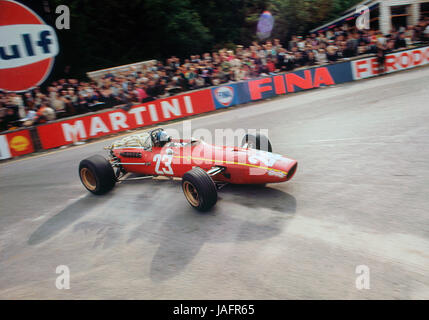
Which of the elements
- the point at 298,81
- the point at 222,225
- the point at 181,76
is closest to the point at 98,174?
the point at 222,225

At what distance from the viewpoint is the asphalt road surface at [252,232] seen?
4.02 metres

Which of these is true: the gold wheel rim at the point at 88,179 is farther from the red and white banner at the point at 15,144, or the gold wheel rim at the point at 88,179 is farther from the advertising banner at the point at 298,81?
the advertising banner at the point at 298,81

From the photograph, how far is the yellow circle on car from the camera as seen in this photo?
1253 centimetres

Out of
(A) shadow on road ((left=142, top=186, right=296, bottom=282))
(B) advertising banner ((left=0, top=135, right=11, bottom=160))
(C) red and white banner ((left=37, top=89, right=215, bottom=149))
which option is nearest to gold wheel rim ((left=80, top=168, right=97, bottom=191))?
(A) shadow on road ((left=142, top=186, right=296, bottom=282))

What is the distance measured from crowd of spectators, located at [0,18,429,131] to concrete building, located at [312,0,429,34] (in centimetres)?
640

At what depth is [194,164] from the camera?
21.7ft

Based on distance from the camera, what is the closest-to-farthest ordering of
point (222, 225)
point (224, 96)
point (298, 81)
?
point (222, 225), point (224, 96), point (298, 81)

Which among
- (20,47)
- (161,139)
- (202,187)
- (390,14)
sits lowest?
(202,187)

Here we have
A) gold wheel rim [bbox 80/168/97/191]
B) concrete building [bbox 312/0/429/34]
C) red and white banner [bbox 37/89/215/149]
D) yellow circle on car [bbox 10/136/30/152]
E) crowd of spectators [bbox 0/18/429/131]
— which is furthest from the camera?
concrete building [bbox 312/0/429/34]

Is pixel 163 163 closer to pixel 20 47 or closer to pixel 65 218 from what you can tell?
pixel 65 218

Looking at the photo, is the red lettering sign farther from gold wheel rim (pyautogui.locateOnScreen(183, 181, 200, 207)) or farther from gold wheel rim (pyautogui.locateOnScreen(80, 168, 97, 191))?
gold wheel rim (pyautogui.locateOnScreen(183, 181, 200, 207))

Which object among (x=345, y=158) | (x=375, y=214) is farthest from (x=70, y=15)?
(x=375, y=214)

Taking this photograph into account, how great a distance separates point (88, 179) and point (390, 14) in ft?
88.6

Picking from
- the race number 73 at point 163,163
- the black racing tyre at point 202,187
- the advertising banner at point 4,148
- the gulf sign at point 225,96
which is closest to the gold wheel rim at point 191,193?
the black racing tyre at point 202,187
